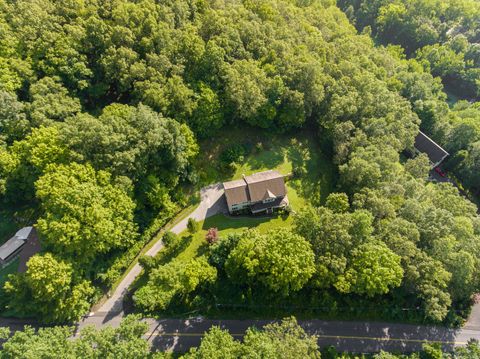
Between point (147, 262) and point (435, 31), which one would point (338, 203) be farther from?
point (435, 31)

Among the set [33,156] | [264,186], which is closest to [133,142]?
[33,156]

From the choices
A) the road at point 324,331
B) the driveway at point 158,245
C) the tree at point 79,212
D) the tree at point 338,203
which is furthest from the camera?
the tree at point 338,203

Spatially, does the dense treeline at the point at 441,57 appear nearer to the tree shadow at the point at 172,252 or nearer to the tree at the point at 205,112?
the tree at the point at 205,112

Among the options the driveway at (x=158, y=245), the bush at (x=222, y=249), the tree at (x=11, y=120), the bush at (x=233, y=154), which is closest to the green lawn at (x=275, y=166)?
the bush at (x=233, y=154)

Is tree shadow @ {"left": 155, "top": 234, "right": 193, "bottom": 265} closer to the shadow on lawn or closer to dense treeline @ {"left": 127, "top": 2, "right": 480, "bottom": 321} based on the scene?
dense treeline @ {"left": 127, "top": 2, "right": 480, "bottom": 321}

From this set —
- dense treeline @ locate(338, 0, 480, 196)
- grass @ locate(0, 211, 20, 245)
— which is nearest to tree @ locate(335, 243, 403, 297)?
dense treeline @ locate(338, 0, 480, 196)

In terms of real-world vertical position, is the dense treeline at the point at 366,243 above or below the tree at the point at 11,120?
below
